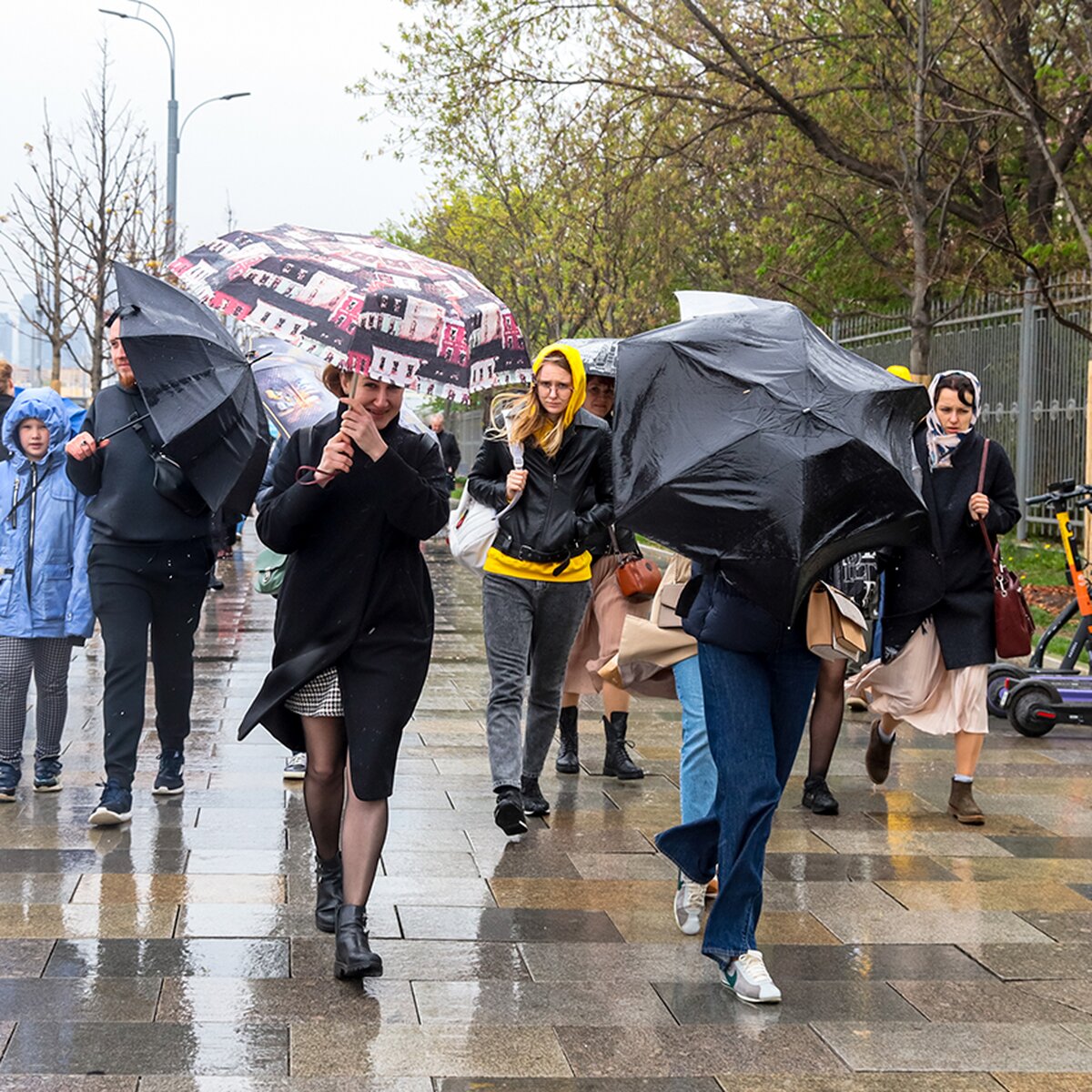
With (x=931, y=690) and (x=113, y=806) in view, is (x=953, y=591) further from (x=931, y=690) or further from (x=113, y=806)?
(x=113, y=806)

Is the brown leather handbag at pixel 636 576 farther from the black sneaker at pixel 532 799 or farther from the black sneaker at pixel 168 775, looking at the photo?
the black sneaker at pixel 168 775

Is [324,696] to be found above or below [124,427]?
below

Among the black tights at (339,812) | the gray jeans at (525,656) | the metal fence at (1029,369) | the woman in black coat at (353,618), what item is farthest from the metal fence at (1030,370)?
the black tights at (339,812)

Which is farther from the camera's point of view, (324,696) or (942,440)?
(942,440)

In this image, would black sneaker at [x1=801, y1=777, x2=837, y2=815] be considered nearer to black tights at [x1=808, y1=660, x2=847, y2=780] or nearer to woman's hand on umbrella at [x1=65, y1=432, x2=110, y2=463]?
black tights at [x1=808, y1=660, x2=847, y2=780]

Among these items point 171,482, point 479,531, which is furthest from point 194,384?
point 479,531

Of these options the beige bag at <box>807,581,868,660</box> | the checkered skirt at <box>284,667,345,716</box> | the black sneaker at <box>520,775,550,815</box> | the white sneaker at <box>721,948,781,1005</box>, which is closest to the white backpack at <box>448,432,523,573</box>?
the black sneaker at <box>520,775,550,815</box>

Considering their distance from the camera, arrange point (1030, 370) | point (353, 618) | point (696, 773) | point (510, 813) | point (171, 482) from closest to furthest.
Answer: point (353, 618), point (696, 773), point (510, 813), point (171, 482), point (1030, 370)

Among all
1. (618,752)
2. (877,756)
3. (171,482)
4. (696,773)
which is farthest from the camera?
(618,752)

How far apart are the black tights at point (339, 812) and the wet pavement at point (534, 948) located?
287 mm

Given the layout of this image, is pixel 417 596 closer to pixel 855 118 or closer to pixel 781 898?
pixel 781 898

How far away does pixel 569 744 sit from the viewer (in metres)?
8.16

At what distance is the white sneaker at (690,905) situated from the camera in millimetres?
5449

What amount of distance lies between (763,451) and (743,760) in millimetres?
938
